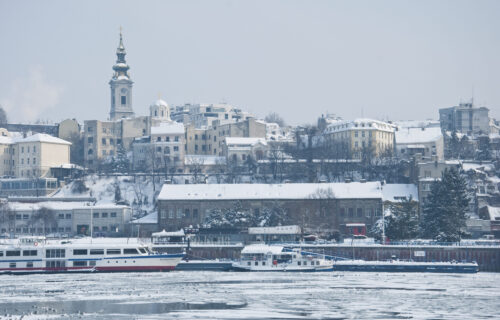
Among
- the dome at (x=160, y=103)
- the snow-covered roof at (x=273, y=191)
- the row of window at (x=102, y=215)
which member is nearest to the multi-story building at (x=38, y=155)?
the dome at (x=160, y=103)

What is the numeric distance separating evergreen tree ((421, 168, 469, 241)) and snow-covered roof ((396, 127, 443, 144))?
151 feet

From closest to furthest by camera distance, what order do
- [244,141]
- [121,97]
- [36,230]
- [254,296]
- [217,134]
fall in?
1. [254,296]
2. [36,230]
3. [244,141]
4. [217,134]
5. [121,97]

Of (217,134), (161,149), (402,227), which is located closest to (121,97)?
(217,134)

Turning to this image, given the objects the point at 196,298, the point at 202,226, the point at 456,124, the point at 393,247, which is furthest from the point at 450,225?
the point at 456,124

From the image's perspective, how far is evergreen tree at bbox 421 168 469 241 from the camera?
3305 inches

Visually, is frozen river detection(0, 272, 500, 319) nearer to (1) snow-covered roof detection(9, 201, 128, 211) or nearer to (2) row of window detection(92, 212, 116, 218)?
(2) row of window detection(92, 212, 116, 218)

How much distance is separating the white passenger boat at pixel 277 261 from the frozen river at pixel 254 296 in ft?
12.3

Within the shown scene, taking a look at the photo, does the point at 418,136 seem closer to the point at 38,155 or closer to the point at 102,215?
the point at 102,215

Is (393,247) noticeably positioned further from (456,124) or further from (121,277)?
(456,124)

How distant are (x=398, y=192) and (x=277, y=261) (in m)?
30.5

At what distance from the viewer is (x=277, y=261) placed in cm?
7675

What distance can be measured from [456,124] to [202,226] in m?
92.7

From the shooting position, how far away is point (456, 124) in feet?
582

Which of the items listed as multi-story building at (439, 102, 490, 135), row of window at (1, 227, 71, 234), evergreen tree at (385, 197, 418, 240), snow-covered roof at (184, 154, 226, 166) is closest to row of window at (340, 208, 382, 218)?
evergreen tree at (385, 197, 418, 240)
